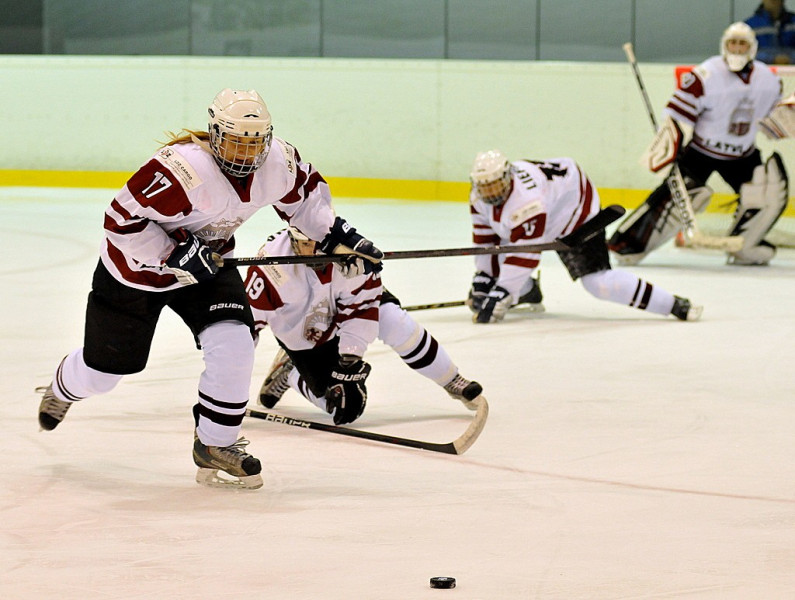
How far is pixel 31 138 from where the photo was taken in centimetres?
1124

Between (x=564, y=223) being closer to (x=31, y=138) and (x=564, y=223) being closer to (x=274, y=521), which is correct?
(x=274, y=521)

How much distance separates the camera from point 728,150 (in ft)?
23.9

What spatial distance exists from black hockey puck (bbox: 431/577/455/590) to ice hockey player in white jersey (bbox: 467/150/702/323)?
3.04 meters

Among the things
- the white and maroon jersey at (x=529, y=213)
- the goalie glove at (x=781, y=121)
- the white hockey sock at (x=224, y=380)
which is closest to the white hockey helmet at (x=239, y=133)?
the white hockey sock at (x=224, y=380)

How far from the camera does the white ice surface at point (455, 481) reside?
254cm

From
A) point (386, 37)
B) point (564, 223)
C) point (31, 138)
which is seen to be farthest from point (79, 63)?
point (564, 223)

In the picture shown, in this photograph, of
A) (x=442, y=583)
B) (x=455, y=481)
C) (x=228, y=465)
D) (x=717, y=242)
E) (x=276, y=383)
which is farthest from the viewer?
(x=717, y=242)

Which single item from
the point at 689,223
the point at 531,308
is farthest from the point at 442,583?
the point at 689,223

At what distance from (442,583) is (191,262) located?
939mm

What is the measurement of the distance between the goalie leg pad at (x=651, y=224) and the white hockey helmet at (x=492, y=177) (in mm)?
2121

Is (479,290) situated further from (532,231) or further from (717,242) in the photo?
(717,242)

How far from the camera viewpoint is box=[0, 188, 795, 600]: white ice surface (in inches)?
99.8

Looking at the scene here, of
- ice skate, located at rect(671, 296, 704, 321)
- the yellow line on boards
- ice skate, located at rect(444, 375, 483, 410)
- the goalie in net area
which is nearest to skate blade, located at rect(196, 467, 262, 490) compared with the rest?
ice skate, located at rect(444, 375, 483, 410)

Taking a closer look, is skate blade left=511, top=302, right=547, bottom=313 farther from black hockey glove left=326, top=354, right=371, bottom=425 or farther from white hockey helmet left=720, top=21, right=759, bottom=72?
black hockey glove left=326, top=354, right=371, bottom=425
